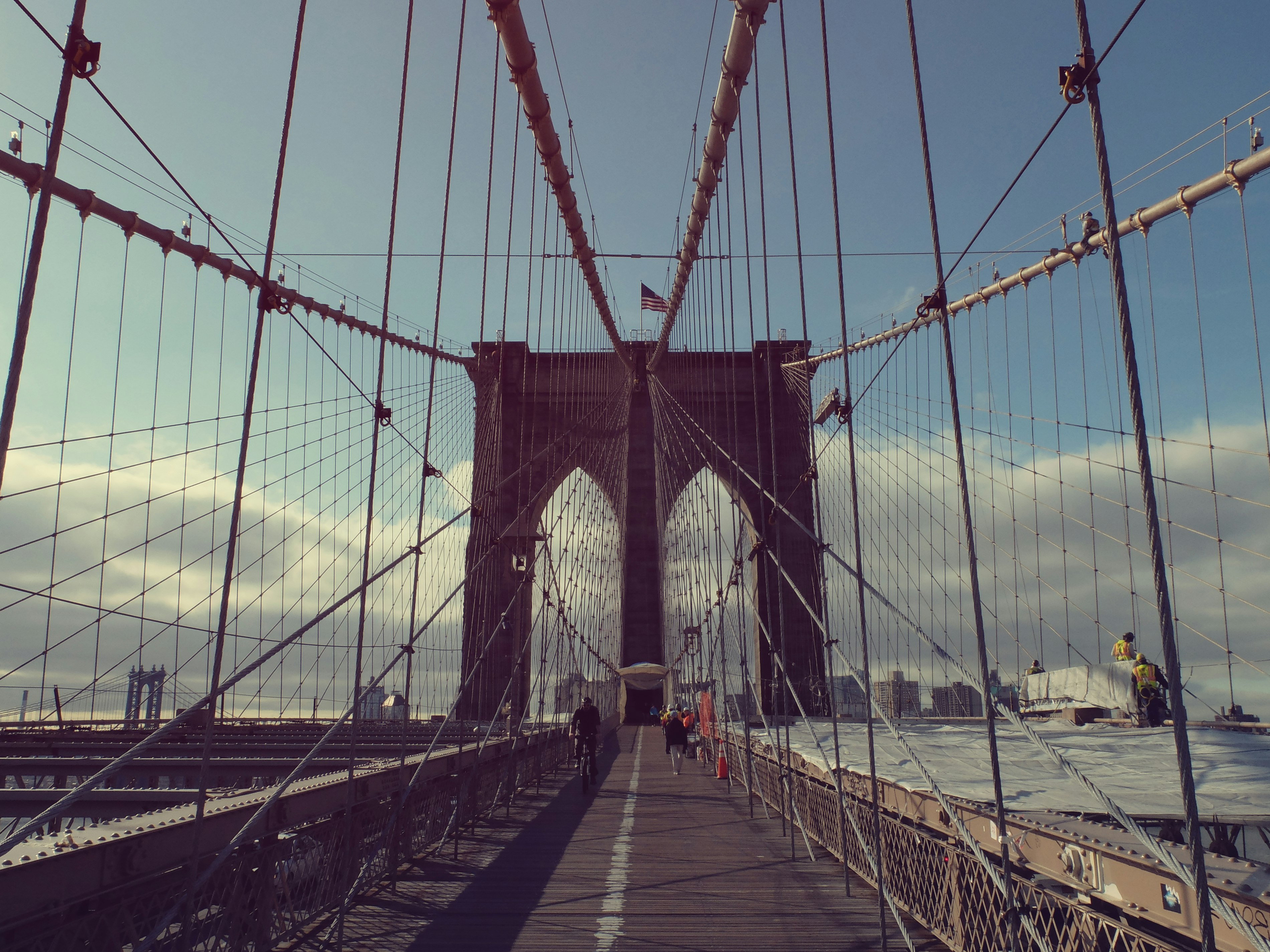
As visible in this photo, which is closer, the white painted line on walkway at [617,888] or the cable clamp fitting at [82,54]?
the cable clamp fitting at [82,54]

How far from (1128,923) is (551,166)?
10.9 meters

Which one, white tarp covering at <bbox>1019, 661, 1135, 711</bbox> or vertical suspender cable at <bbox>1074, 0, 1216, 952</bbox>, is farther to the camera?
white tarp covering at <bbox>1019, 661, 1135, 711</bbox>

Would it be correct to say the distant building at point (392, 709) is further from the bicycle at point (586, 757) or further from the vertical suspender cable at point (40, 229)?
the vertical suspender cable at point (40, 229)

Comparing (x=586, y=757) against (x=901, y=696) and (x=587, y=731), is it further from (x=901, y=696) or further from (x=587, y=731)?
(x=901, y=696)

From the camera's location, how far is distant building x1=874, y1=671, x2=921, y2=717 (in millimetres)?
14273

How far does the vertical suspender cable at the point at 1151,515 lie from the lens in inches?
73.9

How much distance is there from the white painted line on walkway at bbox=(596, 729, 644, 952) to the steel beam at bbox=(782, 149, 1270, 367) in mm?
2687

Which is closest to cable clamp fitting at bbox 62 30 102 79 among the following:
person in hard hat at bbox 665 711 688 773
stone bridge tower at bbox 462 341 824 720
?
A: person in hard hat at bbox 665 711 688 773

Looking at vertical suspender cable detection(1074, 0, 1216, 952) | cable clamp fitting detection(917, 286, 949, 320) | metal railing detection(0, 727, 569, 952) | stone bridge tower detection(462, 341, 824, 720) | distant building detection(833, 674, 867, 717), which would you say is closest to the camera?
vertical suspender cable detection(1074, 0, 1216, 952)

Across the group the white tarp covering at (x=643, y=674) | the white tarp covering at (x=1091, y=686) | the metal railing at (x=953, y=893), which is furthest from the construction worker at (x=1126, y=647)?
the white tarp covering at (x=643, y=674)

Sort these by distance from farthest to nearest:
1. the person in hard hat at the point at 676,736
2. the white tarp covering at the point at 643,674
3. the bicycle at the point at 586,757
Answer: the white tarp covering at the point at 643,674, the person in hard hat at the point at 676,736, the bicycle at the point at 586,757

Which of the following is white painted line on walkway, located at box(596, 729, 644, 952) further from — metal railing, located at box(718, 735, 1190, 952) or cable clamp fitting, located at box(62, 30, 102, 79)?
cable clamp fitting, located at box(62, 30, 102, 79)

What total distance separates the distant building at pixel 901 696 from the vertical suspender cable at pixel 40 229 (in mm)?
13002

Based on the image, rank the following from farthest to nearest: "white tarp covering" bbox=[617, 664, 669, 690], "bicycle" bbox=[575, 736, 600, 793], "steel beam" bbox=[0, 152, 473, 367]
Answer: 1. "white tarp covering" bbox=[617, 664, 669, 690]
2. "bicycle" bbox=[575, 736, 600, 793]
3. "steel beam" bbox=[0, 152, 473, 367]
